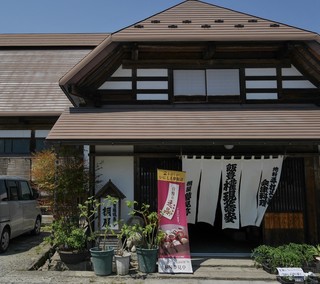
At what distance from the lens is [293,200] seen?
7789 mm

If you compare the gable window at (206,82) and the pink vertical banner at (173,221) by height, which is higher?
the gable window at (206,82)

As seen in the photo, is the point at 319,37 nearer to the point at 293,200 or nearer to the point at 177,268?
the point at 293,200

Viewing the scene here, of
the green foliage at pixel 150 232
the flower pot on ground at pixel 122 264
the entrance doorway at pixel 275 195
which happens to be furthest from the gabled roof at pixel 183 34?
the flower pot on ground at pixel 122 264

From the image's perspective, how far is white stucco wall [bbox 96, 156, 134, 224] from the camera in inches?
303

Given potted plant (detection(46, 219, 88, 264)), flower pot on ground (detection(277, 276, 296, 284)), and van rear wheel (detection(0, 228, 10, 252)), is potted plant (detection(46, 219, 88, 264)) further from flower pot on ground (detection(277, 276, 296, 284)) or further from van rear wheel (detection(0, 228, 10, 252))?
flower pot on ground (detection(277, 276, 296, 284))

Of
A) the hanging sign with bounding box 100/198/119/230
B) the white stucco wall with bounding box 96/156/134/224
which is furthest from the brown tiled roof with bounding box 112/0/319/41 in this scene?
the hanging sign with bounding box 100/198/119/230

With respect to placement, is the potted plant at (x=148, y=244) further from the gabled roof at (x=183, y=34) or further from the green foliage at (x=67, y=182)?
the gabled roof at (x=183, y=34)

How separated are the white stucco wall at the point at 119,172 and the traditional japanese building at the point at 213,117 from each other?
0.02 m

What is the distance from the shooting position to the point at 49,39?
18141 mm

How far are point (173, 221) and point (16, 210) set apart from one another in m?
4.44

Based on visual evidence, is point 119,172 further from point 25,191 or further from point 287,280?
point 287,280

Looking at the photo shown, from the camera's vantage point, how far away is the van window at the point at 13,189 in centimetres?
841

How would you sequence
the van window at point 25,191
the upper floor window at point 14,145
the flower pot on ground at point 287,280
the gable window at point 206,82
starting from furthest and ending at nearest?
→ the upper floor window at point 14,145, the van window at point 25,191, the gable window at point 206,82, the flower pot on ground at point 287,280

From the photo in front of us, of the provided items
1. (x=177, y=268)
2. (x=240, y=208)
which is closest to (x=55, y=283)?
(x=177, y=268)
